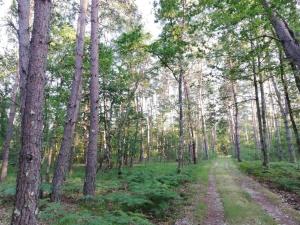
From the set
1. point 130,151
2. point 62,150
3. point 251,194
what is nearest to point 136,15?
point 62,150

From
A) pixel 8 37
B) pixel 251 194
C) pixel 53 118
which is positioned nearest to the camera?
pixel 251 194

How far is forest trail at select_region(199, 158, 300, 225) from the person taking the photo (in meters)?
9.20

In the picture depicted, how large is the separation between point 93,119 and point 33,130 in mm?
6405

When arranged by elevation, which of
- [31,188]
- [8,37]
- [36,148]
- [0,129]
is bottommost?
[31,188]

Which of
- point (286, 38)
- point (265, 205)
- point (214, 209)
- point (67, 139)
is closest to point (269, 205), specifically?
point (265, 205)

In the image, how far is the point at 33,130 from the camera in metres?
5.14

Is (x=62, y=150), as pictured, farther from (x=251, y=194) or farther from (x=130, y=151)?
(x=130, y=151)

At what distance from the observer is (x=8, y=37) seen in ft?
89.6

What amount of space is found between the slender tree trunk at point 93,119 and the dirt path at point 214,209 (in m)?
4.17

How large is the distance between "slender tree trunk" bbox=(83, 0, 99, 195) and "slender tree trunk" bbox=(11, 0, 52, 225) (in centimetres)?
615

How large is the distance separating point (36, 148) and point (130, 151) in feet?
102

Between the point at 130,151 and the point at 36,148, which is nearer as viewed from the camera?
the point at 36,148

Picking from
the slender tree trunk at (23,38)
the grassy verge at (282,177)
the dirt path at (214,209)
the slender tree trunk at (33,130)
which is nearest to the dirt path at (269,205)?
the grassy verge at (282,177)

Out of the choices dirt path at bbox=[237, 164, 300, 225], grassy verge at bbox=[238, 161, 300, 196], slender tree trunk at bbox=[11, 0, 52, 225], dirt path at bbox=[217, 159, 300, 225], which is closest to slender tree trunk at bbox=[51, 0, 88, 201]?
dirt path at bbox=[217, 159, 300, 225]
